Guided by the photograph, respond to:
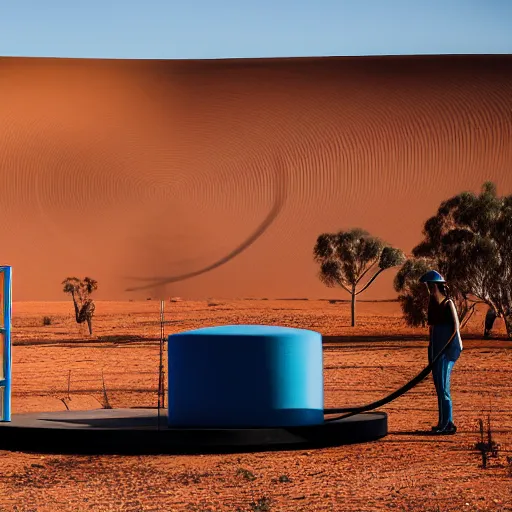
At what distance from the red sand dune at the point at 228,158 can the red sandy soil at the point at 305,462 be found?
37798 millimetres

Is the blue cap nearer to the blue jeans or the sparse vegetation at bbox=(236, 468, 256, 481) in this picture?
the blue jeans

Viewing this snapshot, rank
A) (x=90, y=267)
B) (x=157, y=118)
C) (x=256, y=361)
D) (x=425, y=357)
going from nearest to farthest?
1. (x=256, y=361)
2. (x=425, y=357)
3. (x=90, y=267)
4. (x=157, y=118)

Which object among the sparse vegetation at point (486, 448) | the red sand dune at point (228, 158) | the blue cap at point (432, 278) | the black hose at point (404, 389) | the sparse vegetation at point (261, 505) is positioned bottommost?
the sparse vegetation at point (261, 505)

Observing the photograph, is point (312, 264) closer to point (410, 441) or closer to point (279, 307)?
point (279, 307)

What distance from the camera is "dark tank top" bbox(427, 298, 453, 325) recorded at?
1065cm

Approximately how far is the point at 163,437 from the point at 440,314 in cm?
271

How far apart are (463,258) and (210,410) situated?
16.8 m

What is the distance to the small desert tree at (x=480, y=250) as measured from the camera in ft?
84.6

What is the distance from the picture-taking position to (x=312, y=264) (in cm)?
6194

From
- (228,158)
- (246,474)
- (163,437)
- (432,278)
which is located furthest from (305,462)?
(228,158)

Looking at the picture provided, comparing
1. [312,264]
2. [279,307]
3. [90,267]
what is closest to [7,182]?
[90,267]

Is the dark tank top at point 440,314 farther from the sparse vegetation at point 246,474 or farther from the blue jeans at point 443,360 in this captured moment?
the sparse vegetation at point 246,474

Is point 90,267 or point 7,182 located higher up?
point 7,182

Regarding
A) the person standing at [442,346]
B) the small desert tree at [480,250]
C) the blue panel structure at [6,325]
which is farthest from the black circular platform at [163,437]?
the small desert tree at [480,250]
